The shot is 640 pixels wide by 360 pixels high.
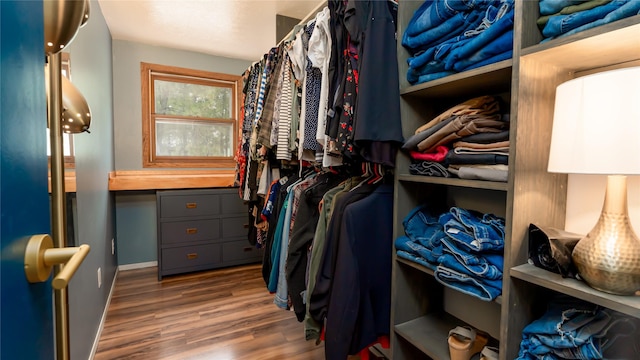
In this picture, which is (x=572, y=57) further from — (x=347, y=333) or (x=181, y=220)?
(x=181, y=220)

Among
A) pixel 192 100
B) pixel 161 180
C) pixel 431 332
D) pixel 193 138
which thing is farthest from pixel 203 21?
pixel 431 332

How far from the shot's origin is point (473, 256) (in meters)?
0.98

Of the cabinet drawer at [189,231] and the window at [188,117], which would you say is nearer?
the cabinet drawer at [189,231]

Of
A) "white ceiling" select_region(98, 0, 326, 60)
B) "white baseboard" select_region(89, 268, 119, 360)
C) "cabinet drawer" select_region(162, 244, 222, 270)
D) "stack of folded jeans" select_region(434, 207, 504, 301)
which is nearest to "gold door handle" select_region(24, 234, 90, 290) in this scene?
"stack of folded jeans" select_region(434, 207, 504, 301)

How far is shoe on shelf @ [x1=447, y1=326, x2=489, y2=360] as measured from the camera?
3.58 ft

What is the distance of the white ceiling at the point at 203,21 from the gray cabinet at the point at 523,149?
1648 millimetres

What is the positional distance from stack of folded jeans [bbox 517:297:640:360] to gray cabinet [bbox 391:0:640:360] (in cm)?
6

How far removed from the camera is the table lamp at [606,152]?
0.65m

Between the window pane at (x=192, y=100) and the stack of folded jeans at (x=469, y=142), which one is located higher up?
the window pane at (x=192, y=100)

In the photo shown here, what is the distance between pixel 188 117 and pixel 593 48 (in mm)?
3681

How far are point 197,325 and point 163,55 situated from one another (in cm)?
282

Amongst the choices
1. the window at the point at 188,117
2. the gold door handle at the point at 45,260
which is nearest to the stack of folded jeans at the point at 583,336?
the gold door handle at the point at 45,260

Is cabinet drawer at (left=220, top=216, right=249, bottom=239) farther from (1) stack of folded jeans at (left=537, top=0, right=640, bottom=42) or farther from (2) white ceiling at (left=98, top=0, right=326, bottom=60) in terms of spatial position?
(1) stack of folded jeans at (left=537, top=0, right=640, bottom=42)

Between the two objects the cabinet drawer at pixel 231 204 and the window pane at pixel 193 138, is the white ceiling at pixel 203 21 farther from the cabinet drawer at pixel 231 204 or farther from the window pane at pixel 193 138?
the cabinet drawer at pixel 231 204
